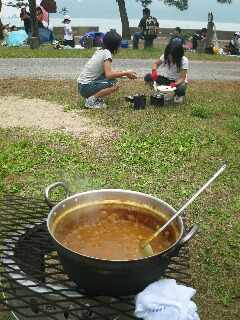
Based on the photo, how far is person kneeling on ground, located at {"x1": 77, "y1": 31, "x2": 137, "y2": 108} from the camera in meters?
7.23

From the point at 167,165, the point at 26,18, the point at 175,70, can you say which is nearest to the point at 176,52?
the point at 175,70

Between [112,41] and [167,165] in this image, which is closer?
[167,165]

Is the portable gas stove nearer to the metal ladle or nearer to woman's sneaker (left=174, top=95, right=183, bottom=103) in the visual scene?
the metal ladle

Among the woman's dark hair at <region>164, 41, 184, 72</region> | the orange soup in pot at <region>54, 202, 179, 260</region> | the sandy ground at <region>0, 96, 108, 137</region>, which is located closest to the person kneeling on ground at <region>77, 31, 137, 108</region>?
the sandy ground at <region>0, 96, 108, 137</region>

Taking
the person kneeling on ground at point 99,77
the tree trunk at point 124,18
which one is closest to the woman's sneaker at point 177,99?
the person kneeling on ground at point 99,77

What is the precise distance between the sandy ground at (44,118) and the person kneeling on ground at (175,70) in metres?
2.09

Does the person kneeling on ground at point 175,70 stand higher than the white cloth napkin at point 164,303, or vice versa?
the person kneeling on ground at point 175,70

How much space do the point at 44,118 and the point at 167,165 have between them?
8.89ft

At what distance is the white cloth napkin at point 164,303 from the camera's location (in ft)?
5.67

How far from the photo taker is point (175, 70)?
823 centimetres

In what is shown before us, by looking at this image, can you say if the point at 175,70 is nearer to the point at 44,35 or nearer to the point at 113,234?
the point at 113,234

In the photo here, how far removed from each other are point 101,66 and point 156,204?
548 cm

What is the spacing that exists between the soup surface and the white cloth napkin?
0.20m

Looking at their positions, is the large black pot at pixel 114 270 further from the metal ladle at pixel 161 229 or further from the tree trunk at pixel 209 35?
the tree trunk at pixel 209 35
